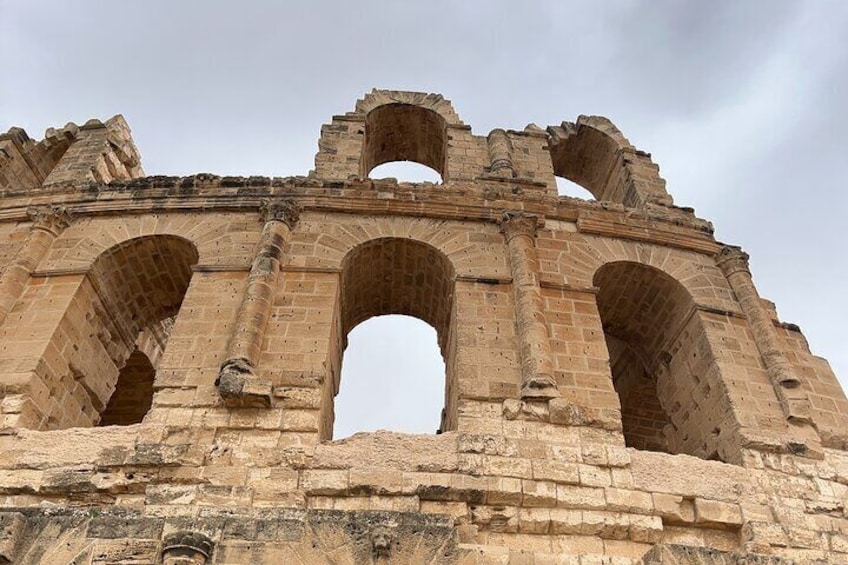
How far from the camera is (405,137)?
504 inches

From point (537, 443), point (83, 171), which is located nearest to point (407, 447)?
point (537, 443)

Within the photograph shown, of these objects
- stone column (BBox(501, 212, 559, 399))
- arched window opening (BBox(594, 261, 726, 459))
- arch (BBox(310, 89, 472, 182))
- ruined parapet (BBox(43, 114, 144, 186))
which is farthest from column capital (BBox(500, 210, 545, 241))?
ruined parapet (BBox(43, 114, 144, 186))

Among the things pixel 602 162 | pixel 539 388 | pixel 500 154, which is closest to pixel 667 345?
pixel 539 388

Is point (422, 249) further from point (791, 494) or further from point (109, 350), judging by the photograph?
point (791, 494)

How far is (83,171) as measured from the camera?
11141 mm

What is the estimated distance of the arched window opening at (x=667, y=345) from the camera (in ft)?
27.9

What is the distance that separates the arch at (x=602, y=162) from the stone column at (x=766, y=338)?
191cm

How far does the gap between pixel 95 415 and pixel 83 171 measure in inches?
171

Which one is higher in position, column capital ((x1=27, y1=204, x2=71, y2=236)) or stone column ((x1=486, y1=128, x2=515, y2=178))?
stone column ((x1=486, y1=128, x2=515, y2=178))

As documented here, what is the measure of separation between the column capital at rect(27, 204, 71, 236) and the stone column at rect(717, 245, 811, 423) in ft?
29.5

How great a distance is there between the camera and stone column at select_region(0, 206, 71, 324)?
8.40 metres

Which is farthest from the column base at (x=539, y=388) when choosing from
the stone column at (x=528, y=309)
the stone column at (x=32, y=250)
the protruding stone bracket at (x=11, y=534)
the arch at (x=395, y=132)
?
the stone column at (x=32, y=250)

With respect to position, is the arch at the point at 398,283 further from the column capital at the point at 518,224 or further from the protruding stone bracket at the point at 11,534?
the protruding stone bracket at the point at 11,534

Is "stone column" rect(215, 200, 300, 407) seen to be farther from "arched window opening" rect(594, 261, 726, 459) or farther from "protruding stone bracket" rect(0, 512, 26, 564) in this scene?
"arched window opening" rect(594, 261, 726, 459)
